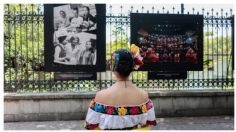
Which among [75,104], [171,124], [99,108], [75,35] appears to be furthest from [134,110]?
[75,35]

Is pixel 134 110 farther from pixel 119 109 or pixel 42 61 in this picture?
pixel 42 61

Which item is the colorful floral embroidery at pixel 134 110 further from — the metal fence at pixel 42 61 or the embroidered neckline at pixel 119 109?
the metal fence at pixel 42 61

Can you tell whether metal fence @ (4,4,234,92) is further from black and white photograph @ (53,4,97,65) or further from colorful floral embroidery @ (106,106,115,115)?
colorful floral embroidery @ (106,106,115,115)

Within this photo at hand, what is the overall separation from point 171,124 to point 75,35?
2992 millimetres

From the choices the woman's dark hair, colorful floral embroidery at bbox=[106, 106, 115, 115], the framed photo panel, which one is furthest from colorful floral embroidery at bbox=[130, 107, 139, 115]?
the framed photo panel

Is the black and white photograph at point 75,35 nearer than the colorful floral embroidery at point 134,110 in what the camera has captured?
No

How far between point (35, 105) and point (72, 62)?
4.28ft

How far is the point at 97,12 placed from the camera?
9.33 metres

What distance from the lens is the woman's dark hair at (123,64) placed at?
10.8 ft

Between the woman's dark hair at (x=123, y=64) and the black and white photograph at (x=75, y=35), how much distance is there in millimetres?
6010

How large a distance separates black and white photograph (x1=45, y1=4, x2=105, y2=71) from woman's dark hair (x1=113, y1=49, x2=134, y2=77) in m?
6.01

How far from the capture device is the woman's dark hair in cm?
330

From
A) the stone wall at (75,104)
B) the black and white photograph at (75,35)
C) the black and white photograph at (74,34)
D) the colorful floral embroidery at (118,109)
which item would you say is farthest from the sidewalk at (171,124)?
the colorful floral embroidery at (118,109)

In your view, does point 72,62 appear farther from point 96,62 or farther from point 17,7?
point 17,7
